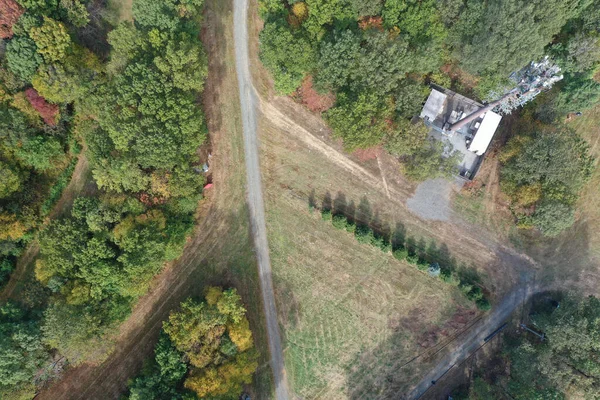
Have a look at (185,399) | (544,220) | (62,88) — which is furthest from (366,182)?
(62,88)

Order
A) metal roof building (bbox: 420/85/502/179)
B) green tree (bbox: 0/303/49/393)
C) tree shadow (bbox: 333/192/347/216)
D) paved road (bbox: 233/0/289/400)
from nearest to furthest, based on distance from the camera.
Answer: green tree (bbox: 0/303/49/393), metal roof building (bbox: 420/85/502/179), tree shadow (bbox: 333/192/347/216), paved road (bbox: 233/0/289/400)

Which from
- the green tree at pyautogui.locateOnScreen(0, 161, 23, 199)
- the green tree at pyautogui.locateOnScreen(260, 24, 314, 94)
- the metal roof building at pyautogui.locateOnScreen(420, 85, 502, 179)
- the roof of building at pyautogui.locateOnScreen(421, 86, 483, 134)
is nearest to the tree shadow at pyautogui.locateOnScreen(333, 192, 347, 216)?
the metal roof building at pyautogui.locateOnScreen(420, 85, 502, 179)

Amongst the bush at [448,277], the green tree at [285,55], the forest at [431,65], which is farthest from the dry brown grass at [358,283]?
the green tree at [285,55]

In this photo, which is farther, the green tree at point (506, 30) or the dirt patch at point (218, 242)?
the dirt patch at point (218, 242)

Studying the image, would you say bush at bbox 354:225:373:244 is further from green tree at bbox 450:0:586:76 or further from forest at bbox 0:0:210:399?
green tree at bbox 450:0:586:76

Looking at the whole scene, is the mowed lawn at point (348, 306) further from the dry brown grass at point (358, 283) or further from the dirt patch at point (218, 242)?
the dirt patch at point (218, 242)

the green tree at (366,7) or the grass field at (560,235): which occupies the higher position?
the green tree at (366,7)

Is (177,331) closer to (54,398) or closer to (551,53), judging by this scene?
(54,398)

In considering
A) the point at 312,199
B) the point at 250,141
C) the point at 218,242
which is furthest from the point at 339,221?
the point at 218,242
